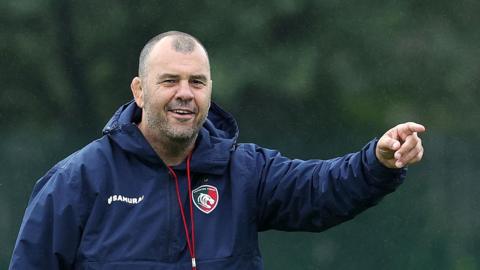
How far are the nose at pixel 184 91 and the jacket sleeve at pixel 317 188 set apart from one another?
324 mm

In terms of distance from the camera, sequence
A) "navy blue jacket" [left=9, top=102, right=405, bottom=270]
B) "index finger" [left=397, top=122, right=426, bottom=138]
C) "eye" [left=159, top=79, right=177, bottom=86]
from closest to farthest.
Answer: "index finger" [left=397, top=122, right=426, bottom=138], "navy blue jacket" [left=9, top=102, right=405, bottom=270], "eye" [left=159, top=79, right=177, bottom=86]

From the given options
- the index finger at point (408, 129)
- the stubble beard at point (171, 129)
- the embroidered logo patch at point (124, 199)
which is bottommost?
the embroidered logo patch at point (124, 199)

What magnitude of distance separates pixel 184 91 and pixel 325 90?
1812 millimetres

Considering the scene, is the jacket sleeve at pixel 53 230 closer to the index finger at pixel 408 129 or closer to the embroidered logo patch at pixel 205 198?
the embroidered logo patch at pixel 205 198

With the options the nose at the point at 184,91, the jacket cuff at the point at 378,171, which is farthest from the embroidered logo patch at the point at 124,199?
the jacket cuff at the point at 378,171

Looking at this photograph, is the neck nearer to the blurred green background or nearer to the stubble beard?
the stubble beard

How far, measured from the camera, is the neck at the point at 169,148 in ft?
10.5

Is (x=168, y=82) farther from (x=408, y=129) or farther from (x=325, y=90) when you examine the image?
(x=325, y=90)

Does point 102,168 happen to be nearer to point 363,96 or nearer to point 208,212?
point 208,212

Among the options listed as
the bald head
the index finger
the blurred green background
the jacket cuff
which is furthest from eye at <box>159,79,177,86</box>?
the blurred green background

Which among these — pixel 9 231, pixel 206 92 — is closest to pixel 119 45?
pixel 9 231

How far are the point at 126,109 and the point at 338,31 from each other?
1749 mm

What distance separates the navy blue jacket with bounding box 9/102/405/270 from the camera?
120 inches

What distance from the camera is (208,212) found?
10.4ft
